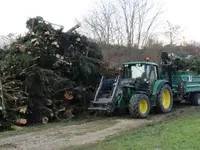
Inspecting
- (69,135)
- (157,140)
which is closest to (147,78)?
(69,135)

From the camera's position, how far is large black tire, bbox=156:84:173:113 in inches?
462

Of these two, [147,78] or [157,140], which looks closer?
[157,140]

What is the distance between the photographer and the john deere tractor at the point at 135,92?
1054 cm

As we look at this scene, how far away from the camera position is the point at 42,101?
35.2 feet

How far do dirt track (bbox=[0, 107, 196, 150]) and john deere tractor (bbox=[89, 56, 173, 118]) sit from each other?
0.59m

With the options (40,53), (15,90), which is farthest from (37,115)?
(40,53)

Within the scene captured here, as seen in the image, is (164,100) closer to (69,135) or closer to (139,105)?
(139,105)

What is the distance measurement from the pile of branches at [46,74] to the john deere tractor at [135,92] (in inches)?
42.6

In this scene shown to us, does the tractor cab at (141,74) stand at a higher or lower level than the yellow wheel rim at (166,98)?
higher

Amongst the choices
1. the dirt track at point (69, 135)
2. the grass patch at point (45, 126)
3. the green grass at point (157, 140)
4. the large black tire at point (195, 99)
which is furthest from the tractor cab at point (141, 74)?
the green grass at point (157, 140)

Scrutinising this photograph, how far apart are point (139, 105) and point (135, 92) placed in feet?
2.39

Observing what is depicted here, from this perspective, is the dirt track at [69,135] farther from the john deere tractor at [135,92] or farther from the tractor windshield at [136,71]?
the tractor windshield at [136,71]

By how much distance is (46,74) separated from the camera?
10.9 metres

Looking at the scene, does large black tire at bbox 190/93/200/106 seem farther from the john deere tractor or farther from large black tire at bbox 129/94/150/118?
large black tire at bbox 129/94/150/118
